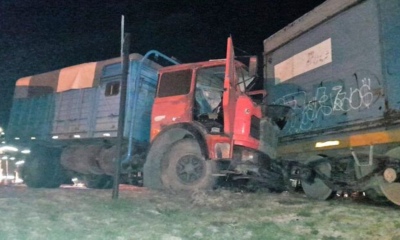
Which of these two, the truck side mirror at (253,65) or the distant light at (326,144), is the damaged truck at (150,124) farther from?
the distant light at (326,144)

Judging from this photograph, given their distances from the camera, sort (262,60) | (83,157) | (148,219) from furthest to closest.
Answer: (83,157) → (262,60) → (148,219)

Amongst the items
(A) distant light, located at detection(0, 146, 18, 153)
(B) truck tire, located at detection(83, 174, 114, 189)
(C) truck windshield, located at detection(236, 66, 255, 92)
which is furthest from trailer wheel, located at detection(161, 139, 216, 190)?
(A) distant light, located at detection(0, 146, 18, 153)

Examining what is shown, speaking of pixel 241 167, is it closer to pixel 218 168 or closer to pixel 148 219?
pixel 218 168

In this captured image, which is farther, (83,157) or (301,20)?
(83,157)

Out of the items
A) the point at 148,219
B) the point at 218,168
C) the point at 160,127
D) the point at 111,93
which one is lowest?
the point at 148,219

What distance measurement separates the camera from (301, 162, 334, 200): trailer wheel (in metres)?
7.87

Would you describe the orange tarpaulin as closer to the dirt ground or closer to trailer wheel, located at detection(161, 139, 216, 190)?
trailer wheel, located at detection(161, 139, 216, 190)

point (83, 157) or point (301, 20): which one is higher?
point (301, 20)

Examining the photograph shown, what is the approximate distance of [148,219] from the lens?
5.60 m

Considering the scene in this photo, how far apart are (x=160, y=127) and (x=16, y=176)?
760 cm

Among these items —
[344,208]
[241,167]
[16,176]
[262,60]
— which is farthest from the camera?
[16,176]

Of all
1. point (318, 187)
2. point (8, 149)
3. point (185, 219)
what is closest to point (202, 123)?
point (318, 187)

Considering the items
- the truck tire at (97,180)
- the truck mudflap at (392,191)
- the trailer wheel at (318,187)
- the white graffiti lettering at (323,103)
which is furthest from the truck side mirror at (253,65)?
the truck tire at (97,180)

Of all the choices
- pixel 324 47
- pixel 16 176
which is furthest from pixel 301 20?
pixel 16 176
